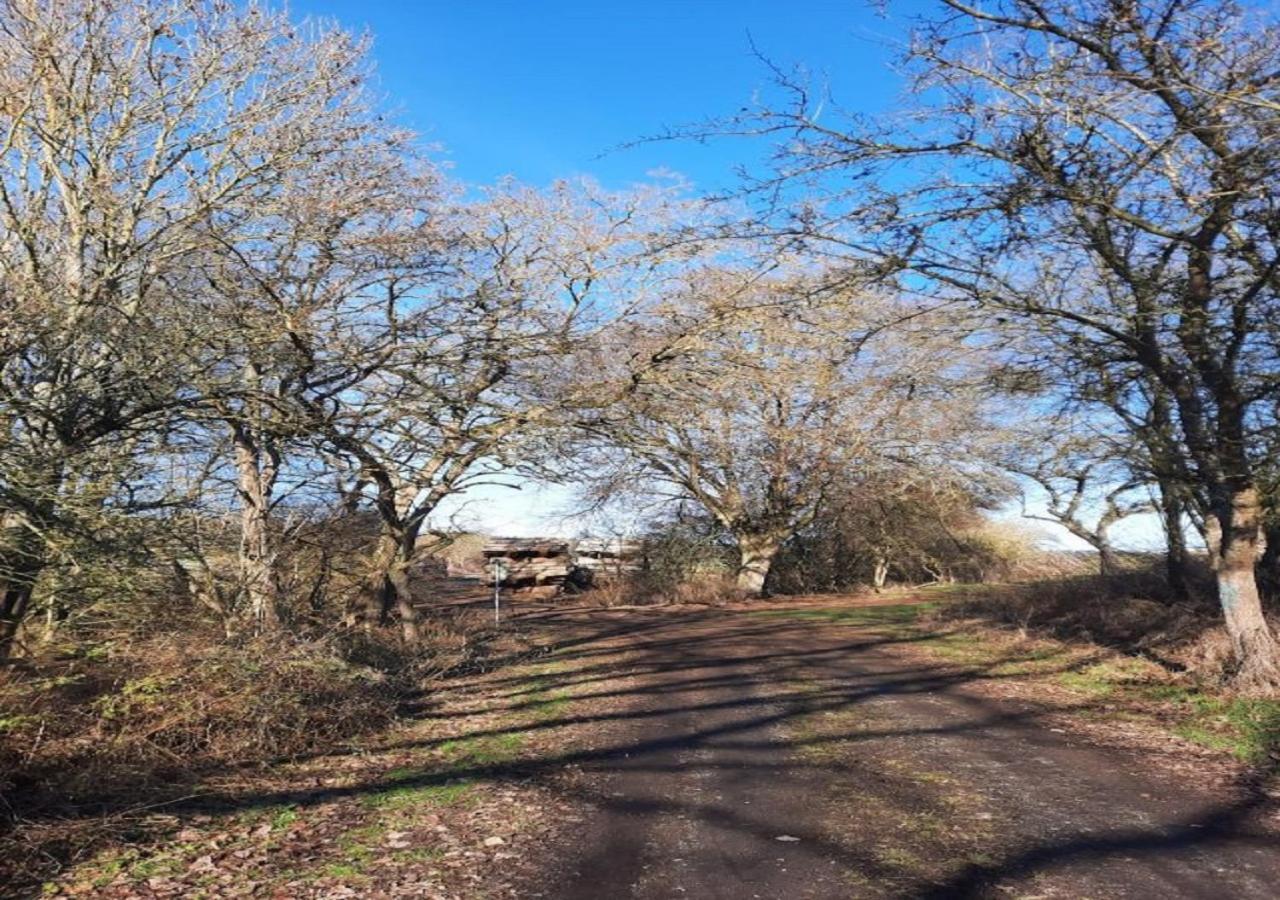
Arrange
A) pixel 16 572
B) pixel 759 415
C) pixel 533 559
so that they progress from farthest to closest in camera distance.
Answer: pixel 533 559 → pixel 759 415 → pixel 16 572

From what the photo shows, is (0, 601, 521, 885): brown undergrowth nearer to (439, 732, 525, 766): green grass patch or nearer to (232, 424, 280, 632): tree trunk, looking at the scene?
(232, 424, 280, 632): tree trunk

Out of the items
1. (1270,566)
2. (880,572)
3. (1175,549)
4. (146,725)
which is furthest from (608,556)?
(146,725)

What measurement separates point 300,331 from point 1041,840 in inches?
341

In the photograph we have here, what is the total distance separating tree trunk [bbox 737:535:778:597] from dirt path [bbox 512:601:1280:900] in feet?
60.6

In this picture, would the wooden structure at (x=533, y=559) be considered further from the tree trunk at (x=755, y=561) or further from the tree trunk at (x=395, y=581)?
the tree trunk at (x=395, y=581)

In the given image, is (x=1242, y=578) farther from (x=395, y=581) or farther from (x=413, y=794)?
(x=395, y=581)

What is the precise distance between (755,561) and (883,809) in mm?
23744

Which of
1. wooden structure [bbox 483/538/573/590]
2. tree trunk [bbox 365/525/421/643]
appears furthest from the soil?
wooden structure [bbox 483/538/573/590]

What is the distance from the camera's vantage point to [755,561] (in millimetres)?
29734

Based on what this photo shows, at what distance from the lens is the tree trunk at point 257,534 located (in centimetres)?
954

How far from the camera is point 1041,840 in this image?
5422 millimetres

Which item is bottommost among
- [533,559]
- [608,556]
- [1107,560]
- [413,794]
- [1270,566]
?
[413,794]

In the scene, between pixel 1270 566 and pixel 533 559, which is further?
pixel 533 559

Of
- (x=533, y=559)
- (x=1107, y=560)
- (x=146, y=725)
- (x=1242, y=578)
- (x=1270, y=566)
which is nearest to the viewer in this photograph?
(x=146, y=725)
